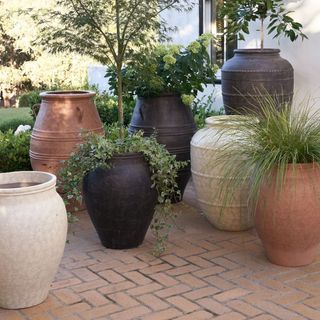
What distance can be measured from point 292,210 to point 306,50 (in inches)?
127

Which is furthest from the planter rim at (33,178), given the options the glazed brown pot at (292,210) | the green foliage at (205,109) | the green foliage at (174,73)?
the green foliage at (205,109)

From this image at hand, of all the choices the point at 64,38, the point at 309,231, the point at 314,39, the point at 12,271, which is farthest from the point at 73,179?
the point at 314,39

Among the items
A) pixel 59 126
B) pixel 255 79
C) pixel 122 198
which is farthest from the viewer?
pixel 255 79

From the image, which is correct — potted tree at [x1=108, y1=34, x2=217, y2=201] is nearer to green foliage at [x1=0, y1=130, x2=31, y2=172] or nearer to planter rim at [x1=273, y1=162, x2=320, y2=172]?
green foliage at [x1=0, y1=130, x2=31, y2=172]

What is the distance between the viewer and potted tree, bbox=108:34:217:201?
5.43 meters

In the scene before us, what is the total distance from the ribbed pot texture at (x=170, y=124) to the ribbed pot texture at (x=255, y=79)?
1.82 feet

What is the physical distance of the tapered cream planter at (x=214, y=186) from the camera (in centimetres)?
457

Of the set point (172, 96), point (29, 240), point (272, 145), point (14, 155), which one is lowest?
point (29, 240)

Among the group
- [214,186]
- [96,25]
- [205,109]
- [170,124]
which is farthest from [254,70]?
[205,109]

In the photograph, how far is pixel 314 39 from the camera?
21.1 feet

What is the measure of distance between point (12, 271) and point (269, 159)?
170cm

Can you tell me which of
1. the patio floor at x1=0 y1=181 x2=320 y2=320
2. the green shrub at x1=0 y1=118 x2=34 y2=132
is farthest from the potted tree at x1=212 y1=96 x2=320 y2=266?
the green shrub at x1=0 y1=118 x2=34 y2=132

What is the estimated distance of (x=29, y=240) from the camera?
10.9 ft

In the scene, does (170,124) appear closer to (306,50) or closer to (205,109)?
(306,50)
